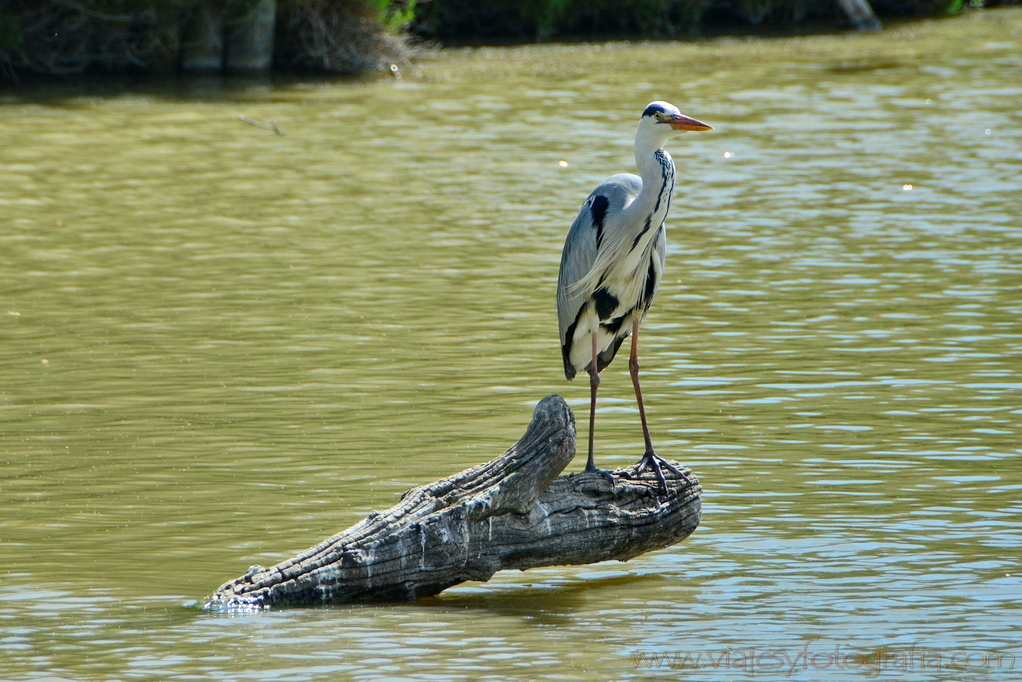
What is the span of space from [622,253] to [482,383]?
2602mm

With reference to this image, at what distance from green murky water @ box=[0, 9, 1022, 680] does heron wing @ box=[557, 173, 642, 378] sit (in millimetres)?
1143

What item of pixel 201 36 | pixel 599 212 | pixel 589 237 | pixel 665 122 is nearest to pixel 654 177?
pixel 665 122

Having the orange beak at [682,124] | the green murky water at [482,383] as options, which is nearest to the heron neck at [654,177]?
the orange beak at [682,124]

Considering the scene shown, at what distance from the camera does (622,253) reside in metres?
6.71

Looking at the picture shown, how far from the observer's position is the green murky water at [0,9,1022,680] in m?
5.66

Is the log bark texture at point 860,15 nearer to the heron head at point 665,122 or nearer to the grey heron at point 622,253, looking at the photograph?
the grey heron at point 622,253

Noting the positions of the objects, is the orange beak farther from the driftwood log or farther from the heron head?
the driftwood log

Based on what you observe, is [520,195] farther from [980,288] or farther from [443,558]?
[443,558]

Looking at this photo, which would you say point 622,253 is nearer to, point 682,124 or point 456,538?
point 682,124

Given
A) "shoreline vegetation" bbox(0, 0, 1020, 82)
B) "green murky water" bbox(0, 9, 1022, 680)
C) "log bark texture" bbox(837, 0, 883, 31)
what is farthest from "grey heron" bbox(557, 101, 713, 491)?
"log bark texture" bbox(837, 0, 883, 31)

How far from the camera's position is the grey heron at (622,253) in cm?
655

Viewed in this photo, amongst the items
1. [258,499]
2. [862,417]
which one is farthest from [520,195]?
[258,499]

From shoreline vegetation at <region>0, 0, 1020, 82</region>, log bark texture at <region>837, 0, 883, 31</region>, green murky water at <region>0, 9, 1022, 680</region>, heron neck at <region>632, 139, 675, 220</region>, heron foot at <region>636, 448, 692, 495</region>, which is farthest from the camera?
log bark texture at <region>837, 0, 883, 31</region>

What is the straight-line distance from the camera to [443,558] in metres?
5.83
